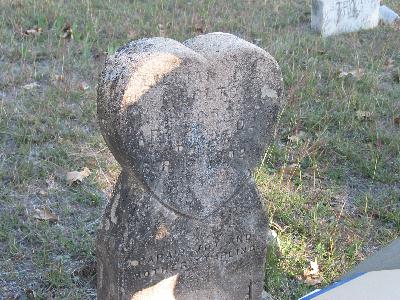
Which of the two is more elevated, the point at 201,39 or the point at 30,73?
the point at 201,39

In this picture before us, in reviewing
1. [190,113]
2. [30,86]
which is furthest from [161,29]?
[190,113]

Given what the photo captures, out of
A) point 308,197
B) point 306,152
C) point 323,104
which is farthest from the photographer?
point 323,104

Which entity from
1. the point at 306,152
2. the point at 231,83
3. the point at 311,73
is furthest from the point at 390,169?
the point at 231,83

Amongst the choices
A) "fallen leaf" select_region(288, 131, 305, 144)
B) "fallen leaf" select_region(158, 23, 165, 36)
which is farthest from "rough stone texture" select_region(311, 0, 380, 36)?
"fallen leaf" select_region(288, 131, 305, 144)

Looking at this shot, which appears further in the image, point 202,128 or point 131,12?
point 131,12

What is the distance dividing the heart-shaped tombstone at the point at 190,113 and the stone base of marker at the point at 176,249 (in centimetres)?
7

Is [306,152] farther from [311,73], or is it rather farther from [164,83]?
[164,83]

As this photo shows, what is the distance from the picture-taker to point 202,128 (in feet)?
8.57

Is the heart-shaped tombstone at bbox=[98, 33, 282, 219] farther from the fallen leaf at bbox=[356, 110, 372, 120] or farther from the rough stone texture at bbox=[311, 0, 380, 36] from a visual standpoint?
the rough stone texture at bbox=[311, 0, 380, 36]

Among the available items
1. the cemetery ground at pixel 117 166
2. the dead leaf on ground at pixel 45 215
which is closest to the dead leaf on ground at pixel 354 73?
the cemetery ground at pixel 117 166

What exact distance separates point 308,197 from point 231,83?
166 centimetres

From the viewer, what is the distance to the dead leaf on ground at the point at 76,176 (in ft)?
12.9

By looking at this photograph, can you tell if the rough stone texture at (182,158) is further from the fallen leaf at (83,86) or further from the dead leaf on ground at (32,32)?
the dead leaf on ground at (32,32)

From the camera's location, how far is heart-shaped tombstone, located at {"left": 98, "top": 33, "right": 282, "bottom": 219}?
7.98 ft
